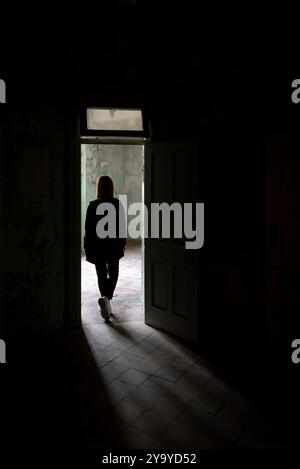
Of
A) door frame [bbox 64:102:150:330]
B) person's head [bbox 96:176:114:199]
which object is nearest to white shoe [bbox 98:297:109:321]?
door frame [bbox 64:102:150:330]

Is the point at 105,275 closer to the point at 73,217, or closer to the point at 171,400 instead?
the point at 73,217

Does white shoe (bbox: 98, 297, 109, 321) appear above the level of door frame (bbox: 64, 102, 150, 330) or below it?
below

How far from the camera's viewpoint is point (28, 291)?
3.90 meters

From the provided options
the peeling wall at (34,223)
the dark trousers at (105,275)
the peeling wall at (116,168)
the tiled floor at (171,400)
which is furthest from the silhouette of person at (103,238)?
the peeling wall at (116,168)

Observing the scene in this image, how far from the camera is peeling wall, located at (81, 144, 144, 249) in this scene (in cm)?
980

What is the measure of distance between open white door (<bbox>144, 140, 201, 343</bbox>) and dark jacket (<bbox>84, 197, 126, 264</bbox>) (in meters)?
0.41

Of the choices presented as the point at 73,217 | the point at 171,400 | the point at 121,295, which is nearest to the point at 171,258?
the point at 73,217

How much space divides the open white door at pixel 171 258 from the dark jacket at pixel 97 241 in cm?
41

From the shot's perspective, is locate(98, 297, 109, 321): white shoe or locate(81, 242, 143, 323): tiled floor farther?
locate(81, 242, 143, 323): tiled floor

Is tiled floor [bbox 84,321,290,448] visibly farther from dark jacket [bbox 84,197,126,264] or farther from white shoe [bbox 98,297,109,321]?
dark jacket [bbox 84,197,126,264]

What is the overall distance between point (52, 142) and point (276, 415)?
320 cm

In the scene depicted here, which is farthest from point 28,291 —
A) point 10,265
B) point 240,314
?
point 240,314

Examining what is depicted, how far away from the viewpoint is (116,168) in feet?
33.2

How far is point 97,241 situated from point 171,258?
0.98m
